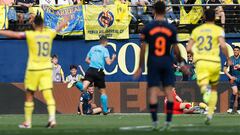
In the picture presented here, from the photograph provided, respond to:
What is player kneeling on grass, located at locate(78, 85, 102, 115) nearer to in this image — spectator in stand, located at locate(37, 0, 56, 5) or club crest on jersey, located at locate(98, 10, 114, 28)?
club crest on jersey, located at locate(98, 10, 114, 28)

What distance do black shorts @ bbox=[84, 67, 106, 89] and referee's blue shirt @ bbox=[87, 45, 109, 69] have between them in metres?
Answer: 0.15

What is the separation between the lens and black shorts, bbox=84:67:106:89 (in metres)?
22.4

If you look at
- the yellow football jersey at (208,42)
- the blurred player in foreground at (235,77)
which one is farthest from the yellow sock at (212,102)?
the blurred player in foreground at (235,77)

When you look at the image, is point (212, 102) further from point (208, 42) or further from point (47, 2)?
point (47, 2)

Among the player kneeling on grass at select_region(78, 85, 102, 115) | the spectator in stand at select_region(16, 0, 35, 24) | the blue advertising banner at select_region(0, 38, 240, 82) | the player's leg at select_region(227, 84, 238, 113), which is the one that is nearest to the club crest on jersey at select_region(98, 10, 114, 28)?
the blue advertising banner at select_region(0, 38, 240, 82)

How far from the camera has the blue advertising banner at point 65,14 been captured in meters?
26.7

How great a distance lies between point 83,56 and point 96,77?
4.79 metres

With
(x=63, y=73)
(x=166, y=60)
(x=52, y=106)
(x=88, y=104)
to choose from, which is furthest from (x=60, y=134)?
(x=63, y=73)

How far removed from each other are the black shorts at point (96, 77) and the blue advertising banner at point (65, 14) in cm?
441

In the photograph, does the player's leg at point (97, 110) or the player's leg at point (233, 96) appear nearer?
the player's leg at point (97, 110)

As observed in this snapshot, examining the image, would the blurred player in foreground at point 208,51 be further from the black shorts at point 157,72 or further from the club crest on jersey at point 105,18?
the club crest on jersey at point 105,18

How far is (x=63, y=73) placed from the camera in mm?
26766

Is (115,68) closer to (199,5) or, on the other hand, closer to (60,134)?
(199,5)

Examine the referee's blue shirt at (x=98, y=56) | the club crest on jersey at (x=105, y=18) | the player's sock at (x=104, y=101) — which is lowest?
the player's sock at (x=104, y=101)
